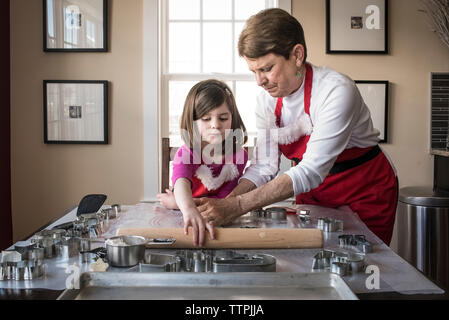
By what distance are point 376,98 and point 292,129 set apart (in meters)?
1.80

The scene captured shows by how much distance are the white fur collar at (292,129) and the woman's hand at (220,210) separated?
21.1 inches

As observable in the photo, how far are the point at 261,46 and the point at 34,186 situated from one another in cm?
253

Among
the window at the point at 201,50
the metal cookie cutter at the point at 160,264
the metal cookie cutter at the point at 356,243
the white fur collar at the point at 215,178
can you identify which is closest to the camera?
the metal cookie cutter at the point at 160,264

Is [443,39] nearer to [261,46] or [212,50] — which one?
[212,50]

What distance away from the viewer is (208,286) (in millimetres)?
797

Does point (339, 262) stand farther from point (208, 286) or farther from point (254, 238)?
point (208, 286)

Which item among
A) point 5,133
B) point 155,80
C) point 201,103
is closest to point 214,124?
point 201,103

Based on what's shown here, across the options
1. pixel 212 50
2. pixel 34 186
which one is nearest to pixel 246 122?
pixel 212 50

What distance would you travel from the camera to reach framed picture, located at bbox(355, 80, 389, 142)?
3523 mm

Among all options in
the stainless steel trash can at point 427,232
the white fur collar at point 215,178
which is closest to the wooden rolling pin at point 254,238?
the white fur collar at point 215,178

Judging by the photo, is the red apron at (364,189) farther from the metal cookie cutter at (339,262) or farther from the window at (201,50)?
the window at (201,50)

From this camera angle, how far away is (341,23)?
3.53 m

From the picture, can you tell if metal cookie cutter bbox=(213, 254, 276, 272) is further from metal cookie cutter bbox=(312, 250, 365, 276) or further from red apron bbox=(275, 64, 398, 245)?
red apron bbox=(275, 64, 398, 245)

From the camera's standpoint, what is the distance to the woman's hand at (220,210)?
1456 millimetres
